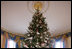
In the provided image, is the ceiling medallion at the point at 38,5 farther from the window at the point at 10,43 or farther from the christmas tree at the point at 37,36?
the window at the point at 10,43

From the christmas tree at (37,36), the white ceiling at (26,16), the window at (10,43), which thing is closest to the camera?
the christmas tree at (37,36)

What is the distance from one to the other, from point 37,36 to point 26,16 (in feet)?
5.74

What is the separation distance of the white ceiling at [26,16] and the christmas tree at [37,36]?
0.37 m

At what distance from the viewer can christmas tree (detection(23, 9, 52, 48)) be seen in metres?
3.20

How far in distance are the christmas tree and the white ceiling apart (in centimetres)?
37

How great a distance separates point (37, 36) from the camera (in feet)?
10.7

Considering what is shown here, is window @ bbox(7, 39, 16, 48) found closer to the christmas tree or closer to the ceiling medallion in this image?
the ceiling medallion

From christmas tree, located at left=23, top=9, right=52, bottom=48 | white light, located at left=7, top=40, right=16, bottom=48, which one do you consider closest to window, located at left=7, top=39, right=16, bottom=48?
white light, located at left=7, top=40, right=16, bottom=48

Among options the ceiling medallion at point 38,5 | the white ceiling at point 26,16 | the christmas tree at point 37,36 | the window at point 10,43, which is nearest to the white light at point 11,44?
the window at point 10,43

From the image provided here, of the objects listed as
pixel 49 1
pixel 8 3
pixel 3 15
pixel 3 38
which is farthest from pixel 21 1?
pixel 3 38

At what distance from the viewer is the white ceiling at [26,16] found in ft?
13.3

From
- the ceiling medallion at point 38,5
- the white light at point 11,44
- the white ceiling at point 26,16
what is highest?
the ceiling medallion at point 38,5

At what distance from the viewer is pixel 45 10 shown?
4.40 meters

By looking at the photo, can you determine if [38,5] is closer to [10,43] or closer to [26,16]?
[26,16]
